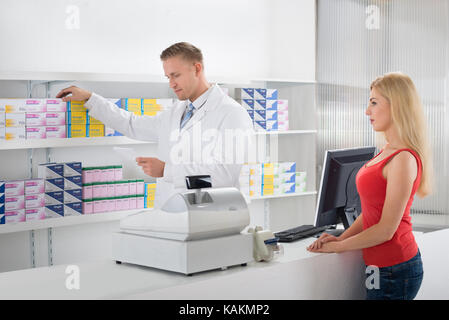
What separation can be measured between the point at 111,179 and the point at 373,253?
6.28 feet

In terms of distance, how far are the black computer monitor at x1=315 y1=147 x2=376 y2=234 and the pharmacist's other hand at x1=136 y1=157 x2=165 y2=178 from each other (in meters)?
1.02

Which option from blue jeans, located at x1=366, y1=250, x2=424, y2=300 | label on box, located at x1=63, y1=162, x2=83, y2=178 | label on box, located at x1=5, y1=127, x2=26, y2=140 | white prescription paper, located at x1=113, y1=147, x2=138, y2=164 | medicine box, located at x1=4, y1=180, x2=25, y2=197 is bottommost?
blue jeans, located at x1=366, y1=250, x2=424, y2=300

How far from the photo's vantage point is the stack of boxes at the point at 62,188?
3262 millimetres

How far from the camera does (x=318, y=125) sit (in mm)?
5043

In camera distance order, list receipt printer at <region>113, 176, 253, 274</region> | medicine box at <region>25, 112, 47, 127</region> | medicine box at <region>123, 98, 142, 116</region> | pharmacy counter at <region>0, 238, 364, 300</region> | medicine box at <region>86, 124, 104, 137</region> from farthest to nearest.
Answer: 1. medicine box at <region>123, 98, 142, 116</region>
2. medicine box at <region>86, 124, 104, 137</region>
3. medicine box at <region>25, 112, 47, 127</region>
4. receipt printer at <region>113, 176, 253, 274</region>
5. pharmacy counter at <region>0, 238, 364, 300</region>

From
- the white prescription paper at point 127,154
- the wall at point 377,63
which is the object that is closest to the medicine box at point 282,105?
the wall at point 377,63

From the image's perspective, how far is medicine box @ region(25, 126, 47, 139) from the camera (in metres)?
3.17

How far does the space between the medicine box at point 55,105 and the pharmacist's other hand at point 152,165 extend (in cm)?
62

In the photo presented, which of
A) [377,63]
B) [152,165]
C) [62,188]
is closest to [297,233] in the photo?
[152,165]

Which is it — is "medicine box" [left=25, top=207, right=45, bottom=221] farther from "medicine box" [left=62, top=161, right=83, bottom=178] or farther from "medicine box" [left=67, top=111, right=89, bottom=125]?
"medicine box" [left=67, top=111, right=89, bottom=125]

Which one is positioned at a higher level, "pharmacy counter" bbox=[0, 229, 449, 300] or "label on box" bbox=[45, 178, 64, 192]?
"label on box" bbox=[45, 178, 64, 192]

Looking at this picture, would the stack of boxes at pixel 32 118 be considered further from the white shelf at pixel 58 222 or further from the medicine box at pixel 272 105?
the medicine box at pixel 272 105

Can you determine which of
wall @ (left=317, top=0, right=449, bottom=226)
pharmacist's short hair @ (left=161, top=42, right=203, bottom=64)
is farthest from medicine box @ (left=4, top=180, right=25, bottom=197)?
wall @ (left=317, top=0, right=449, bottom=226)
